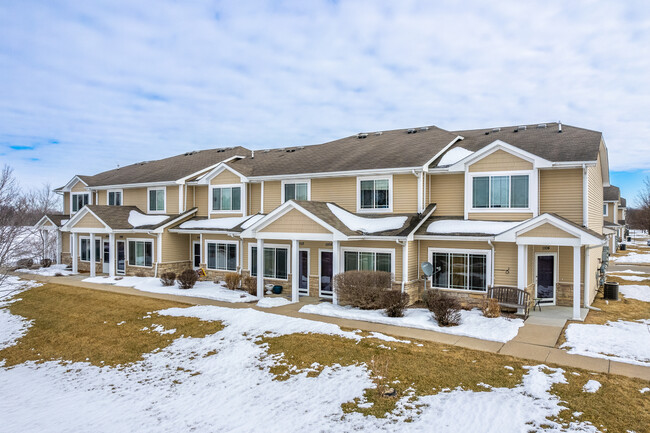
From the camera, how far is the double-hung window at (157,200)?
83.1ft

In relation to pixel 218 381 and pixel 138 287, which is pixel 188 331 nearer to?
pixel 218 381

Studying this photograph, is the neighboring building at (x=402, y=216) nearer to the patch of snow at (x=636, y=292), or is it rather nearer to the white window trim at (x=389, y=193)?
the white window trim at (x=389, y=193)

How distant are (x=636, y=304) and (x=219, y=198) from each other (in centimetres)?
2005

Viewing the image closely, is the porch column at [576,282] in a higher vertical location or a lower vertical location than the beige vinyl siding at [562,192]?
lower

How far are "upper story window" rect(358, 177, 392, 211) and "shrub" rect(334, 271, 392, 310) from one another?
3659mm

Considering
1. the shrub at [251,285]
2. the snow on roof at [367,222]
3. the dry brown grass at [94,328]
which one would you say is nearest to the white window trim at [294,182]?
the snow on roof at [367,222]

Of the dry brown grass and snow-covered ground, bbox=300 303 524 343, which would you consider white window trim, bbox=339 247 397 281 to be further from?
the dry brown grass

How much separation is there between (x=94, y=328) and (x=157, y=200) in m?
12.3

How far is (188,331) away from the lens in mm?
13320

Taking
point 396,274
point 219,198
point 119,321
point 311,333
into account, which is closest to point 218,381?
point 311,333

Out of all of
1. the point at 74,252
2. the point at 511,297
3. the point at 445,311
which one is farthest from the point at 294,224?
A: the point at 74,252

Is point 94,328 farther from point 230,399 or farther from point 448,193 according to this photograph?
point 448,193

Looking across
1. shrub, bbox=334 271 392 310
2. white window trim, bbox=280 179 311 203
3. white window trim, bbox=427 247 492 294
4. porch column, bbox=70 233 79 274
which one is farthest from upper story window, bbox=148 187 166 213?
white window trim, bbox=427 247 492 294

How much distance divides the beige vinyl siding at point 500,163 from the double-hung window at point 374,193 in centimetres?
368
